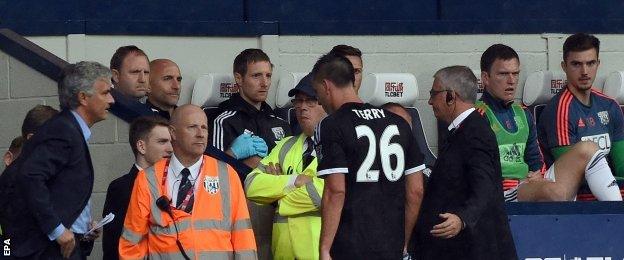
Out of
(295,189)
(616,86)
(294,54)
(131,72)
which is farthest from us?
(616,86)

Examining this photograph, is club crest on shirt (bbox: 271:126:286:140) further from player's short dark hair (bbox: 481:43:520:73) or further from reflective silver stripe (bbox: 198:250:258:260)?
reflective silver stripe (bbox: 198:250:258:260)

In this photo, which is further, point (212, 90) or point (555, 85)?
point (555, 85)

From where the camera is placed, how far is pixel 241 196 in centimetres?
827

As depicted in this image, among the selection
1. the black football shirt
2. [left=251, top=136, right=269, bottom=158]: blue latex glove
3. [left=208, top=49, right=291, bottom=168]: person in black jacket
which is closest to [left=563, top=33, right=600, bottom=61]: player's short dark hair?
[left=208, top=49, right=291, bottom=168]: person in black jacket

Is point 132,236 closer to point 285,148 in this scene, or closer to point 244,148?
point 285,148

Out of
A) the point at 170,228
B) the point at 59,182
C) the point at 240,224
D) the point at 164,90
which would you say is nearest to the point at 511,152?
the point at 164,90

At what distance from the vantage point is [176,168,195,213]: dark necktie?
8.12m

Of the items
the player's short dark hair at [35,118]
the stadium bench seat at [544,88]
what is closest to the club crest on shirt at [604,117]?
the stadium bench seat at [544,88]

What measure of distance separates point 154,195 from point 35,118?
1.06m

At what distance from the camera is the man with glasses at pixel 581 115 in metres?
10.9

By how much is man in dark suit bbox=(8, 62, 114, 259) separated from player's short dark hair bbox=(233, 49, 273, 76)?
2.54m

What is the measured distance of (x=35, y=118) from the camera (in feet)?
28.5

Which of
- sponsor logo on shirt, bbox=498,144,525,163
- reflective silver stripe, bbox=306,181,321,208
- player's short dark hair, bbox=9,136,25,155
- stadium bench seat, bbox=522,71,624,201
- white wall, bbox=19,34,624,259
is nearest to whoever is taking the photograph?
reflective silver stripe, bbox=306,181,321,208

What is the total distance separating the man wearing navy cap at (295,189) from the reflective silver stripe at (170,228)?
919mm
